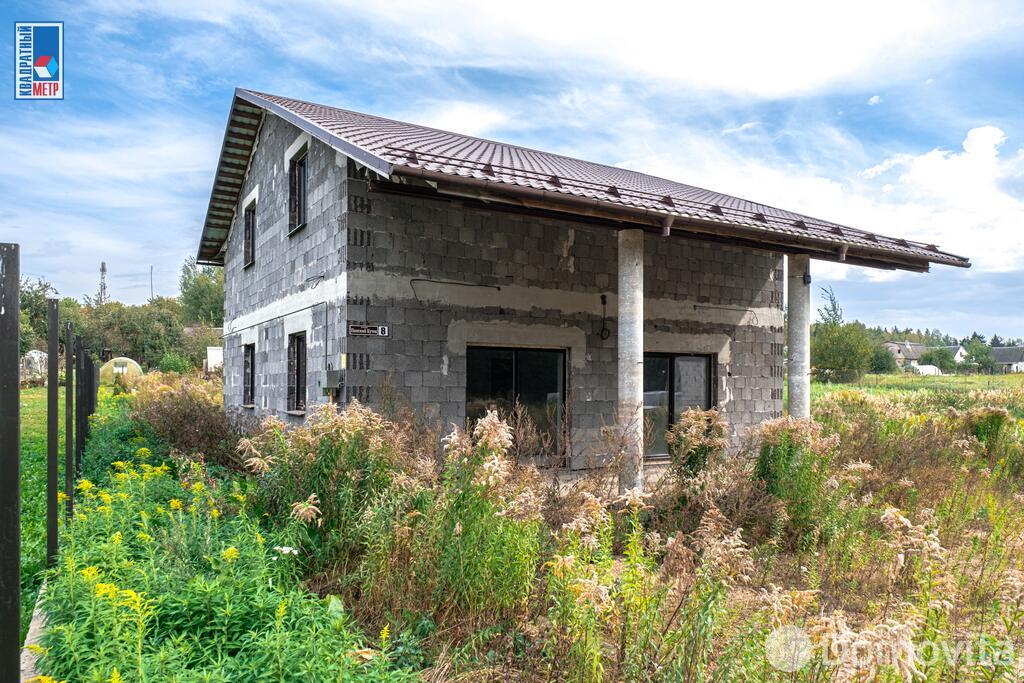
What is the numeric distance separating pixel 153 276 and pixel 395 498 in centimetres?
7585

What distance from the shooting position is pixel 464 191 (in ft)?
22.6

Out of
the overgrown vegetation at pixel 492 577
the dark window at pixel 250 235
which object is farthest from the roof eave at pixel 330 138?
the dark window at pixel 250 235

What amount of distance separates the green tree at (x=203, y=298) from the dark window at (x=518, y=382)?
48541mm

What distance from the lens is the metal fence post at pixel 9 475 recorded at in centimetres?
257

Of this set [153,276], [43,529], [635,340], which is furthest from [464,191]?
[153,276]

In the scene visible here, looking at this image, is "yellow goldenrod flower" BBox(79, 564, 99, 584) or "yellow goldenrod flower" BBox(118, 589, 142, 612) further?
"yellow goldenrod flower" BBox(79, 564, 99, 584)

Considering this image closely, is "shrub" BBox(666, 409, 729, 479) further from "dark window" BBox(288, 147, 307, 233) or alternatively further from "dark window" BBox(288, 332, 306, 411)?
"dark window" BBox(288, 147, 307, 233)

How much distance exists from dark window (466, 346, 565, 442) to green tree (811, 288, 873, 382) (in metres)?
31.7

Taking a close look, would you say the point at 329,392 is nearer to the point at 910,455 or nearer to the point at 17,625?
the point at 17,625

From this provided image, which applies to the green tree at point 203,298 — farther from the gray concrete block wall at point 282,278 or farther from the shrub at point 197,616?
the shrub at point 197,616

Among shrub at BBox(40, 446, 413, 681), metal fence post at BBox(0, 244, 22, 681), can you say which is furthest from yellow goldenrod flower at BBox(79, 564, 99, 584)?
metal fence post at BBox(0, 244, 22, 681)

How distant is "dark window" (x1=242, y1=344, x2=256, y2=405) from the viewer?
1373 centimetres

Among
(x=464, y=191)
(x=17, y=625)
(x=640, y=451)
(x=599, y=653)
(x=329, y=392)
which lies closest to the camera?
(x=17, y=625)

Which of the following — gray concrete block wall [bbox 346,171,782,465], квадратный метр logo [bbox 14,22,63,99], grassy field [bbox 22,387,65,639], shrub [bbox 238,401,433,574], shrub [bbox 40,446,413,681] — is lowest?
grassy field [bbox 22,387,65,639]
